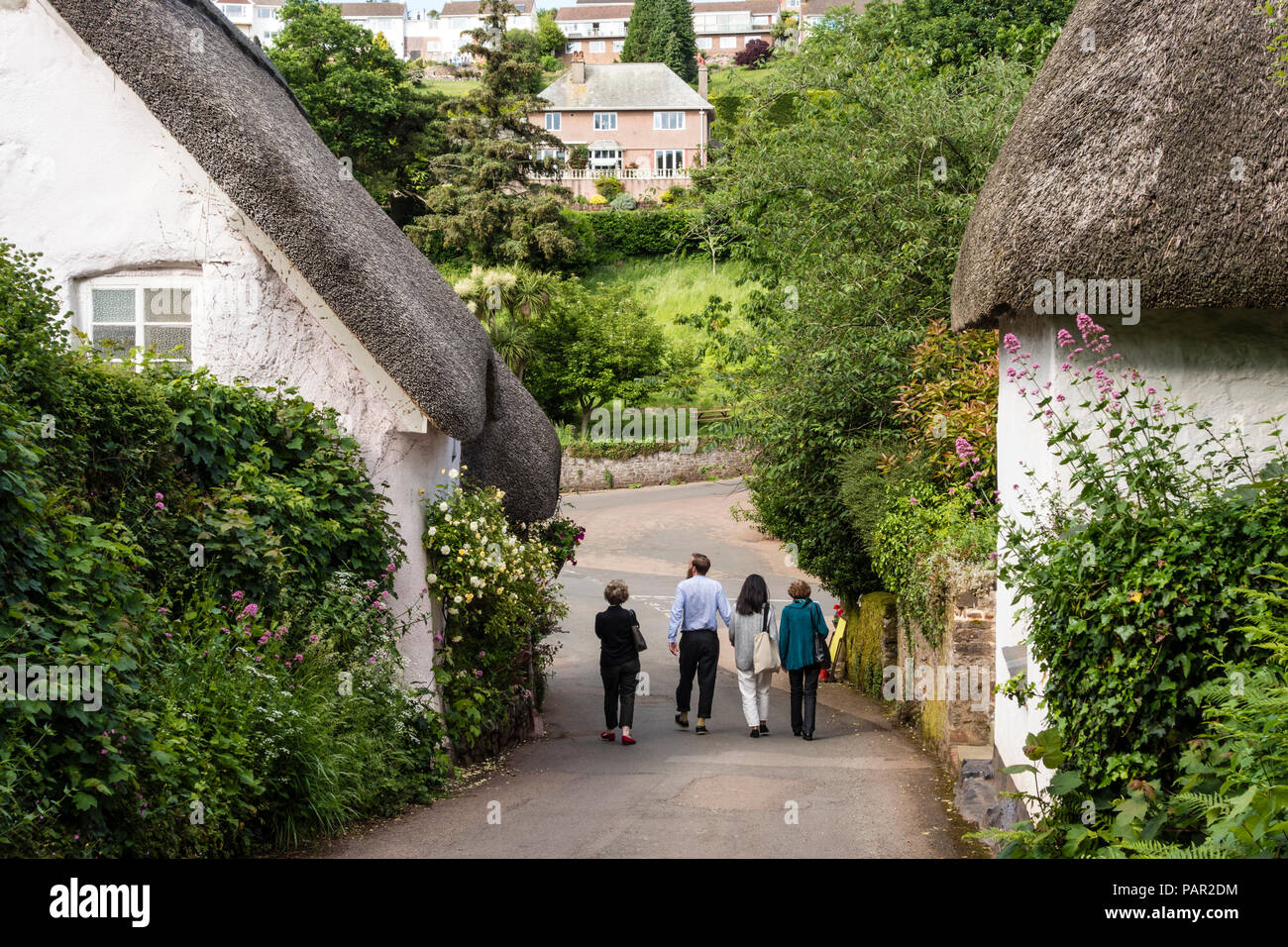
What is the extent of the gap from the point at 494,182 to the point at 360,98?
785 centimetres

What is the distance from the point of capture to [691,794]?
8.95m

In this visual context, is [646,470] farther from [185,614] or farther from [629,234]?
[185,614]

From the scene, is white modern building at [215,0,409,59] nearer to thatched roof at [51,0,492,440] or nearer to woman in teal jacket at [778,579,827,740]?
thatched roof at [51,0,492,440]

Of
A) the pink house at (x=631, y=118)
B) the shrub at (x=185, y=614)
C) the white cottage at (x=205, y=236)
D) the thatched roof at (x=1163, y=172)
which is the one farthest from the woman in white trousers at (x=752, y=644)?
the pink house at (x=631, y=118)

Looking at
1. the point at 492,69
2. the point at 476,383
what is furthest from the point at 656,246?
the point at 476,383

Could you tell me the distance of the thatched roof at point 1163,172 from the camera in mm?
6637

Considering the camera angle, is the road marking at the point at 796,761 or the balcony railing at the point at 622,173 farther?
the balcony railing at the point at 622,173

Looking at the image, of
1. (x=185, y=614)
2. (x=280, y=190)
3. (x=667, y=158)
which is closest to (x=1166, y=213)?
(x=185, y=614)

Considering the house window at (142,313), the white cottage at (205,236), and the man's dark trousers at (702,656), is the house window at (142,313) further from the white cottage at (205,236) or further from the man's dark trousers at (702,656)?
the man's dark trousers at (702,656)

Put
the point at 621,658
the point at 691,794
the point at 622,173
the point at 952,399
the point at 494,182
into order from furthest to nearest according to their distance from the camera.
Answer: the point at 622,173 → the point at 494,182 → the point at 952,399 → the point at 621,658 → the point at 691,794

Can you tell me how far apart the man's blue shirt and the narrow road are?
115cm

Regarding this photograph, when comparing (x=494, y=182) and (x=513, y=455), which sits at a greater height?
(x=494, y=182)

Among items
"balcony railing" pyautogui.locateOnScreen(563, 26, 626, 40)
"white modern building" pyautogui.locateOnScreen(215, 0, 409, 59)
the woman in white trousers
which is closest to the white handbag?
the woman in white trousers

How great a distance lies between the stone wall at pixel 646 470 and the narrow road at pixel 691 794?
1974 centimetres
